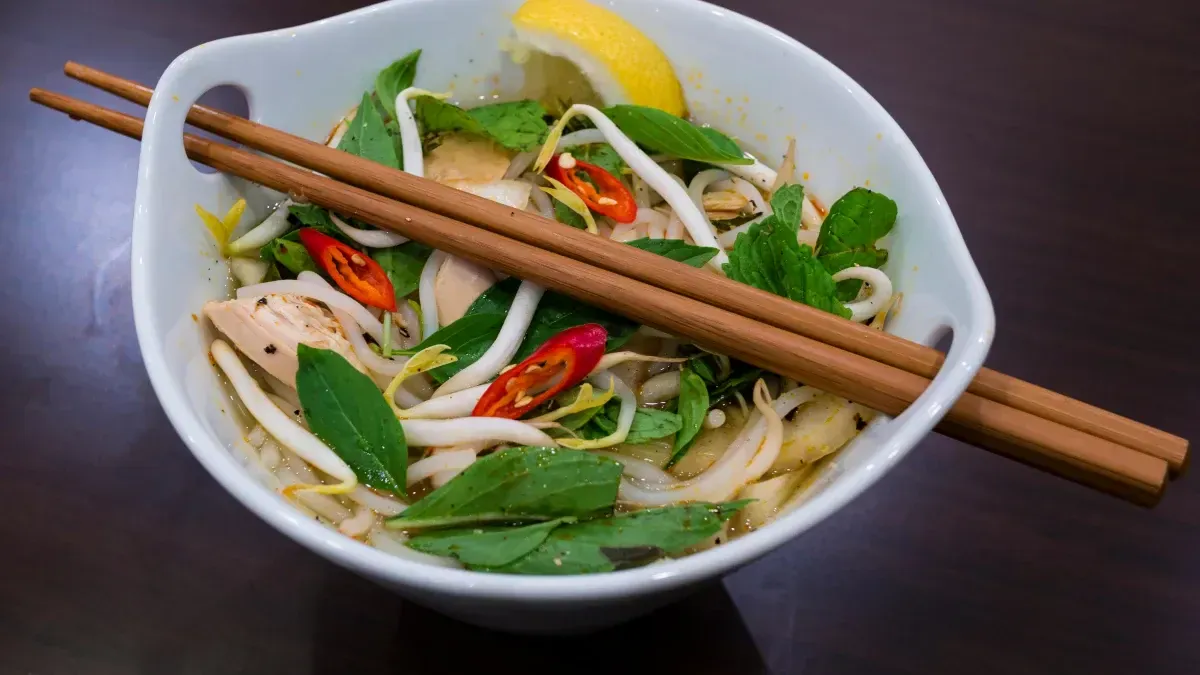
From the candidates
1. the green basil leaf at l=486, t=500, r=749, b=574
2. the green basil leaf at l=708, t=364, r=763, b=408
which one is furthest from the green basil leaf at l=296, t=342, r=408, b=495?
the green basil leaf at l=708, t=364, r=763, b=408

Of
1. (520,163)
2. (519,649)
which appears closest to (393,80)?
(520,163)

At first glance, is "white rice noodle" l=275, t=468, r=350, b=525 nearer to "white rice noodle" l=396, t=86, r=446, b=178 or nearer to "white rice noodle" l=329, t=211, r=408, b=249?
"white rice noodle" l=329, t=211, r=408, b=249

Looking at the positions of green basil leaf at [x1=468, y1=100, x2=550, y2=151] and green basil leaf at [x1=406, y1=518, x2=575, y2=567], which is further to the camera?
green basil leaf at [x1=468, y1=100, x2=550, y2=151]

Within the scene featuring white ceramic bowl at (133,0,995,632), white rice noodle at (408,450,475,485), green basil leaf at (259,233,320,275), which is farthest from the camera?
green basil leaf at (259,233,320,275)

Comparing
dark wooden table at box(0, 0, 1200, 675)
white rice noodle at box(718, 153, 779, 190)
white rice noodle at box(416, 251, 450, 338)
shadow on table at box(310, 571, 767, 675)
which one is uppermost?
white rice noodle at box(718, 153, 779, 190)

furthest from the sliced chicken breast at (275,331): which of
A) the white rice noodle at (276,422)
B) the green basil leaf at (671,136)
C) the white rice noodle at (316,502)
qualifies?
the green basil leaf at (671,136)

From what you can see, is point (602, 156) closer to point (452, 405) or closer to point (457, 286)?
point (457, 286)
